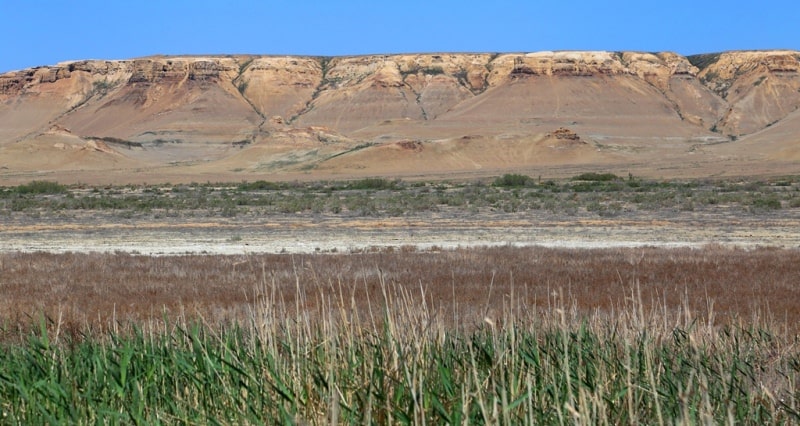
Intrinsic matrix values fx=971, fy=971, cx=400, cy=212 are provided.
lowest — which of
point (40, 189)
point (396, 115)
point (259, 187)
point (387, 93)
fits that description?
point (259, 187)

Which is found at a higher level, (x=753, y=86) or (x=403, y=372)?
(x=753, y=86)

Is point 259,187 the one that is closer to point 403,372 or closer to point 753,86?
point 403,372

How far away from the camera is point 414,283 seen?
14516mm

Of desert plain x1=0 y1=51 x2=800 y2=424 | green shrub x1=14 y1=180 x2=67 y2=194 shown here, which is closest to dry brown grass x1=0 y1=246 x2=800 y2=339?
desert plain x1=0 y1=51 x2=800 y2=424

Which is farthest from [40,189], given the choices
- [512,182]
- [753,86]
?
[753,86]

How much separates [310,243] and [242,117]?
425 ft

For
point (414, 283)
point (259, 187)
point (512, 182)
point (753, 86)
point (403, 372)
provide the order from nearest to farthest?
point (403, 372) < point (414, 283) < point (512, 182) < point (259, 187) < point (753, 86)

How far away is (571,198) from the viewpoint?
45719mm

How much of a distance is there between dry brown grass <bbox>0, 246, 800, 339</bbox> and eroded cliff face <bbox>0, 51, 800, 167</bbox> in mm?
113218

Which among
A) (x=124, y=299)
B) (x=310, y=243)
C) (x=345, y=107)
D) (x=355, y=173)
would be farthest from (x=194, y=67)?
(x=124, y=299)

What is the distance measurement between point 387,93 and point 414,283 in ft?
452

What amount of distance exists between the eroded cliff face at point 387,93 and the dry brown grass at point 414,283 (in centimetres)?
11322

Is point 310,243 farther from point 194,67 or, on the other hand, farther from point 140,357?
point 194,67

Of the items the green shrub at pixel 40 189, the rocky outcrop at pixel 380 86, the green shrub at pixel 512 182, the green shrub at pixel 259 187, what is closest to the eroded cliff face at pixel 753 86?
the rocky outcrop at pixel 380 86
